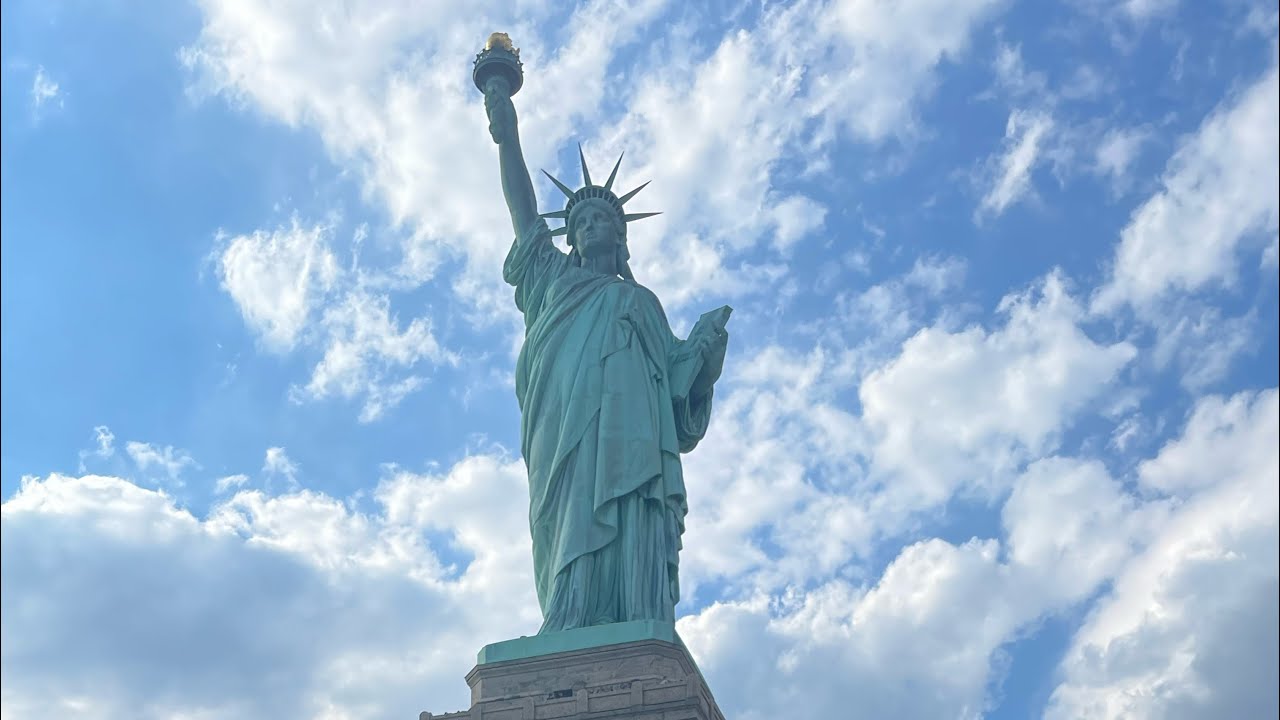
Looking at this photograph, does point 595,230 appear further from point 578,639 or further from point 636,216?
point 578,639

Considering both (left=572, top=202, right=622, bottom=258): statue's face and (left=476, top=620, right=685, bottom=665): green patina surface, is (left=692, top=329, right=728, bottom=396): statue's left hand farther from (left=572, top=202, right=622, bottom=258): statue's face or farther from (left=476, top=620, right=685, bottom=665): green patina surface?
(left=476, top=620, right=685, bottom=665): green patina surface

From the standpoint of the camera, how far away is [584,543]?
1725 centimetres

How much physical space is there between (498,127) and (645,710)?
9796 millimetres

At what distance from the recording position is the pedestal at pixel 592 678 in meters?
15.3

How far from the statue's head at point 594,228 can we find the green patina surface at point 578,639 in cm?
615

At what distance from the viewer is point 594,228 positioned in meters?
20.6

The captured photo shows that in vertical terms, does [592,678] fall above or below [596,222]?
below

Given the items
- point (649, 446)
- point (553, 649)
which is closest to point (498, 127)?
point (649, 446)

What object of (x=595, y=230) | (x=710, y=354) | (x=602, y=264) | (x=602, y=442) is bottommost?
(x=602, y=442)

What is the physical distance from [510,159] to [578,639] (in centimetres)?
809

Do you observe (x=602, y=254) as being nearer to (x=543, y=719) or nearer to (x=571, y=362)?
(x=571, y=362)

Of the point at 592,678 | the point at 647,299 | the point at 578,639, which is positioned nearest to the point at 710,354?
the point at 647,299

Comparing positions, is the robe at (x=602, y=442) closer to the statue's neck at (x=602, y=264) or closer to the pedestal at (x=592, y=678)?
the statue's neck at (x=602, y=264)

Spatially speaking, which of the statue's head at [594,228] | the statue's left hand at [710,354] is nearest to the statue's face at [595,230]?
the statue's head at [594,228]
